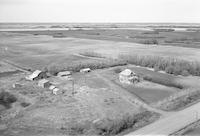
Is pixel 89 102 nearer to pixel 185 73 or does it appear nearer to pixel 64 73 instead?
pixel 64 73

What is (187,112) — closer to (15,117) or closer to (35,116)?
(35,116)

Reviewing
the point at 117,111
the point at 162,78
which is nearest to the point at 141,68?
the point at 162,78

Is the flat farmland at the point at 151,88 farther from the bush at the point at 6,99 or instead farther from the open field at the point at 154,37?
the open field at the point at 154,37

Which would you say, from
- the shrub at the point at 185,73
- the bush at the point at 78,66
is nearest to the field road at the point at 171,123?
the shrub at the point at 185,73

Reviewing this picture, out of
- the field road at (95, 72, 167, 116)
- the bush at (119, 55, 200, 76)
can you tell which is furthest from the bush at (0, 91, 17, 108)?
the bush at (119, 55, 200, 76)

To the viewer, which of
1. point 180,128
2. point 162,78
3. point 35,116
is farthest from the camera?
point 162,78
